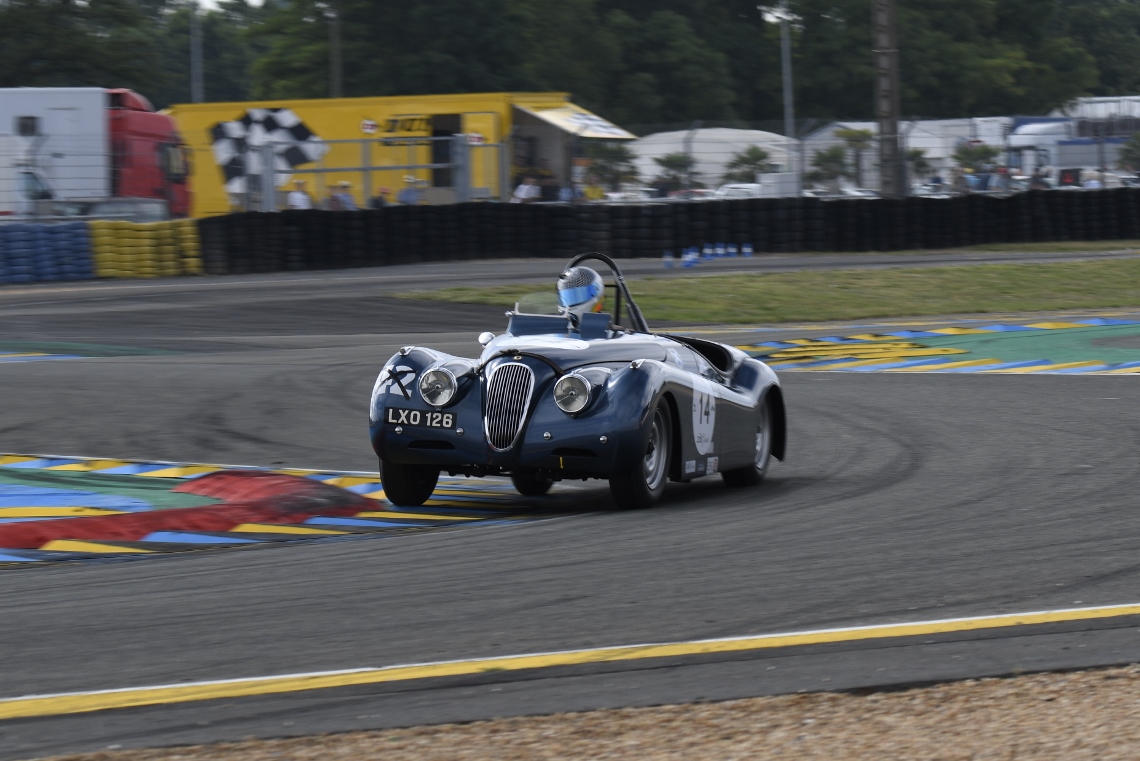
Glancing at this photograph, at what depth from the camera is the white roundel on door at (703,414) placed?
334 inches

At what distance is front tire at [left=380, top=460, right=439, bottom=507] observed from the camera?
8234 mm

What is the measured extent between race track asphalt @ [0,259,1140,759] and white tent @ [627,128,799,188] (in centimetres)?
1609

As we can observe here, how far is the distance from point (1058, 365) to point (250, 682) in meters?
12.4

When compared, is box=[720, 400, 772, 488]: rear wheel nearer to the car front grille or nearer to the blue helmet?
the blue helmet

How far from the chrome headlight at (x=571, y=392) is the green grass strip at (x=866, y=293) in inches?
488

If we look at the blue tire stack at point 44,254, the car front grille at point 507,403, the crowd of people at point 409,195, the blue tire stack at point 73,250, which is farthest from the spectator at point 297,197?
the car front grille at point 507,403

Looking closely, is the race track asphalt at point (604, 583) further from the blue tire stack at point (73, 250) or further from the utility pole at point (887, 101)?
the utility pole at point (887, 101)

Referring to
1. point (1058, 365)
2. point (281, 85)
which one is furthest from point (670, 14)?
point (1058, 365)

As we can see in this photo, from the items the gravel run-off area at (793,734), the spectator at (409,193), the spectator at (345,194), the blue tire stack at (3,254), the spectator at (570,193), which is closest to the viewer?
the gravel run-off area at (793,734)

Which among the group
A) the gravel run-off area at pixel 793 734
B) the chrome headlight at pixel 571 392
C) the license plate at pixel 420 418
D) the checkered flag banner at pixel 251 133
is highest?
the checkered flag banner at pixel 251 133

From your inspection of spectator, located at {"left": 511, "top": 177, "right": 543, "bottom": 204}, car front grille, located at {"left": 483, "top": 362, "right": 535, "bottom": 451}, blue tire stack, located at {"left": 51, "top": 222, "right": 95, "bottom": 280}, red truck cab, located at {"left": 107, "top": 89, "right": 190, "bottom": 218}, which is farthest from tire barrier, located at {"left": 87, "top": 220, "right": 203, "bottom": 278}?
car front grille, located at {"left": 483, "top": 362, "right": 535, "bottom": 451}

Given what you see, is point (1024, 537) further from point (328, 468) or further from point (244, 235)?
point (244, 235)

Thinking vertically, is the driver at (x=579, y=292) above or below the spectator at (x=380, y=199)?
below

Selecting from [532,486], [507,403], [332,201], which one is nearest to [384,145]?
[332,201]
